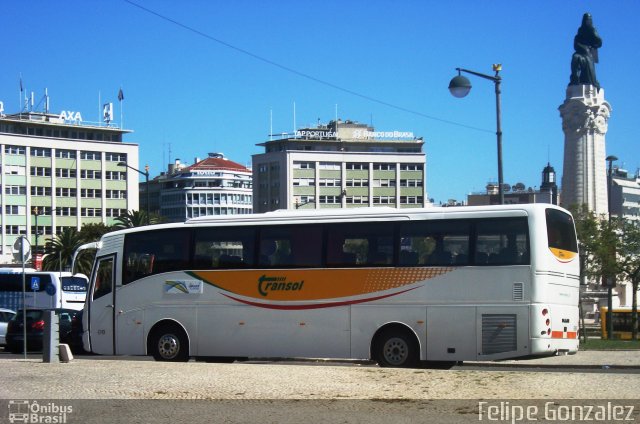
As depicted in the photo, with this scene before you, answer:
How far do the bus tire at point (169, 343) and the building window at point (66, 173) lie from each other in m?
101

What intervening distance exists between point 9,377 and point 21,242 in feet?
37.8

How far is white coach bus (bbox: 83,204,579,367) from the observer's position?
18281 millimetres

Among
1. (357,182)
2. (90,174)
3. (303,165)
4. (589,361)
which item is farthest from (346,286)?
(357,182)

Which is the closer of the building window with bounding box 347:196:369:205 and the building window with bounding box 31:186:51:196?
the building window with bounding box 31:186:51:196

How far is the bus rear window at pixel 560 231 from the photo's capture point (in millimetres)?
18406

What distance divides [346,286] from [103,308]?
6.11 meters

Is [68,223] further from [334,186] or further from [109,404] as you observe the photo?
[109,404]

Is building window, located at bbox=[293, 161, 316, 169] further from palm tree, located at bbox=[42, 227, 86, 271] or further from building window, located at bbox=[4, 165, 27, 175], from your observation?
palm tree, located at bbox=[42, 227, 86, 271]

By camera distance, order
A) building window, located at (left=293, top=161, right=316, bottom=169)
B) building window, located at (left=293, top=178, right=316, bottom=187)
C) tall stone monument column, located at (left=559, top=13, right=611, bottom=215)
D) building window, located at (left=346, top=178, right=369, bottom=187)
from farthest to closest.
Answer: building window, located at (left=346, top=178, right=369, bottom=187)
building window, located at (left=293, top=178, right=316, bottom=187)
building window, located at (left=293, top=161, right=316, bottom=169)
tall stone monument column, located at (left=559, top=13, right=611, bottom=215)

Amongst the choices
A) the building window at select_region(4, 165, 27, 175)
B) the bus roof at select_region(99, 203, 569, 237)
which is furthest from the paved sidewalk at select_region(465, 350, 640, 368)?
the building window at select_region(4, 165, 27, 175)

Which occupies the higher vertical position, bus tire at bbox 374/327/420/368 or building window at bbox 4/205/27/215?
building window at bbox 4/205/27/215

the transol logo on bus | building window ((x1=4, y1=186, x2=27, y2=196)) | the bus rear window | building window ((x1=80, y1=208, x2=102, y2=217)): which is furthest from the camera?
building window ((x1=80, y1=208, x2=102, y2=217))

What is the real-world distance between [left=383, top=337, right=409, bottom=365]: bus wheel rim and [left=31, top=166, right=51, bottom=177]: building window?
103 m

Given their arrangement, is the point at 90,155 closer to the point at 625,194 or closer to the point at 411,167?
the point at 411,167
